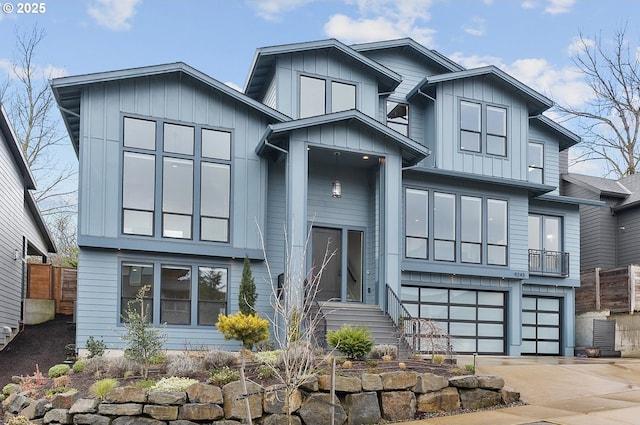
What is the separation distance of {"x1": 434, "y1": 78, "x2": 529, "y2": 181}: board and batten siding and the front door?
11.8ft

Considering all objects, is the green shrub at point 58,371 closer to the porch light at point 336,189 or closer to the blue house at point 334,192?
the blue house at point 334,192

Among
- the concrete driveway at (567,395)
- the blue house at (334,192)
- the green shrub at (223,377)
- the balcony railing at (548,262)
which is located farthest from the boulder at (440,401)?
the balcony railing at (548,262)

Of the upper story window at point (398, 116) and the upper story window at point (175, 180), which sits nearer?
the upper story window at point (175, 180)

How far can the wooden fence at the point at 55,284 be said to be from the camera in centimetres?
2055

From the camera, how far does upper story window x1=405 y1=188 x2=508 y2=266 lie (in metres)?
17.9

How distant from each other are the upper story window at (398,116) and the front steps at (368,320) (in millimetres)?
6029

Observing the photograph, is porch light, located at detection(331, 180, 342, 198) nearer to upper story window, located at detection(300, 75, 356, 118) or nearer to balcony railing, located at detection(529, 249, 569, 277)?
upper story window, located at detection(300, 75, 356, 118)

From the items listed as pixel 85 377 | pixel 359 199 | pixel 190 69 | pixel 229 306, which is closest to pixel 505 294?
pixel 359 199

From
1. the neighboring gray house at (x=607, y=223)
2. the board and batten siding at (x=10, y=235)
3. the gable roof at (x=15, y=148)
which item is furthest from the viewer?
the neighboring gray house at (x=607, y=223)

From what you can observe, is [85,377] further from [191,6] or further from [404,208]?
[191,6]

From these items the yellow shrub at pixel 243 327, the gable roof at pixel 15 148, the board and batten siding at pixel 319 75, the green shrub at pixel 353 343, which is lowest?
the green shrub at pixel 353 343

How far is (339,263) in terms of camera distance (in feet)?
57.2

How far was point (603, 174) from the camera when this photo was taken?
32.8 metres

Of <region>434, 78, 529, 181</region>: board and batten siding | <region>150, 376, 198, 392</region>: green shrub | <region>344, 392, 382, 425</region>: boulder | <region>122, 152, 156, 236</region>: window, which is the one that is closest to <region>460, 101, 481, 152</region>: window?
<region>434, 78, 529, 181</region>: board and batten siding
